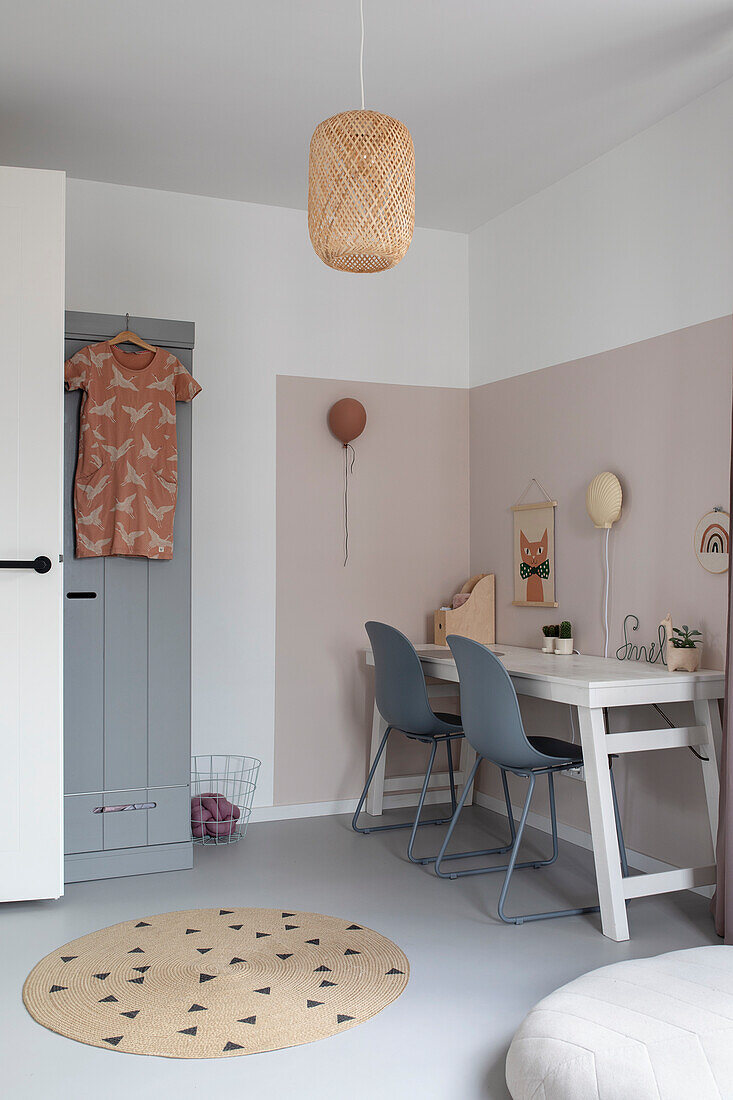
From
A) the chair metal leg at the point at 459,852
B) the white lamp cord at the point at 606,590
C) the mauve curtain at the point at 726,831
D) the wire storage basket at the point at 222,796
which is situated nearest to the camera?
the mauve curtain at the point at 726,831

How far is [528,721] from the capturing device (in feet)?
13.5

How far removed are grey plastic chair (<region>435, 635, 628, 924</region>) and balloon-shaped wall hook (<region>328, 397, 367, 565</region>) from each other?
48.7 inches

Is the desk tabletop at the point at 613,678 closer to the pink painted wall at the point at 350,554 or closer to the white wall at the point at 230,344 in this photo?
the pink painted wall at the point at 350,554

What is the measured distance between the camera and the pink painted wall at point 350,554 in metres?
4.21

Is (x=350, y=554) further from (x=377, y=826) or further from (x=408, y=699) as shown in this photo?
(x=377, y=826)

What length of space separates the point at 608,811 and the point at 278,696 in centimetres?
178

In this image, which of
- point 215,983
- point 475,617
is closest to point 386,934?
point 215,983

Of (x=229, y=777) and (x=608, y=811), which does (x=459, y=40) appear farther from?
(x=229, y=777)

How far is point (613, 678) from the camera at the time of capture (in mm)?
2898

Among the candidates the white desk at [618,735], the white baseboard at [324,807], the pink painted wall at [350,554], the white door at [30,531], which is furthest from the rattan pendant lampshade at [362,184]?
the white baseboard at [324,807]

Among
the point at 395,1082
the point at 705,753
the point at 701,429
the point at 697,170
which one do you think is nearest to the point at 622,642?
the point at 705,753

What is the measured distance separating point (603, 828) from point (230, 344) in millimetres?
2568

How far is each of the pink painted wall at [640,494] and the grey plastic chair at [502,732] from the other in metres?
0.28

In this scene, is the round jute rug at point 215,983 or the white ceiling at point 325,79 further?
the white ceiling at point 325,79
